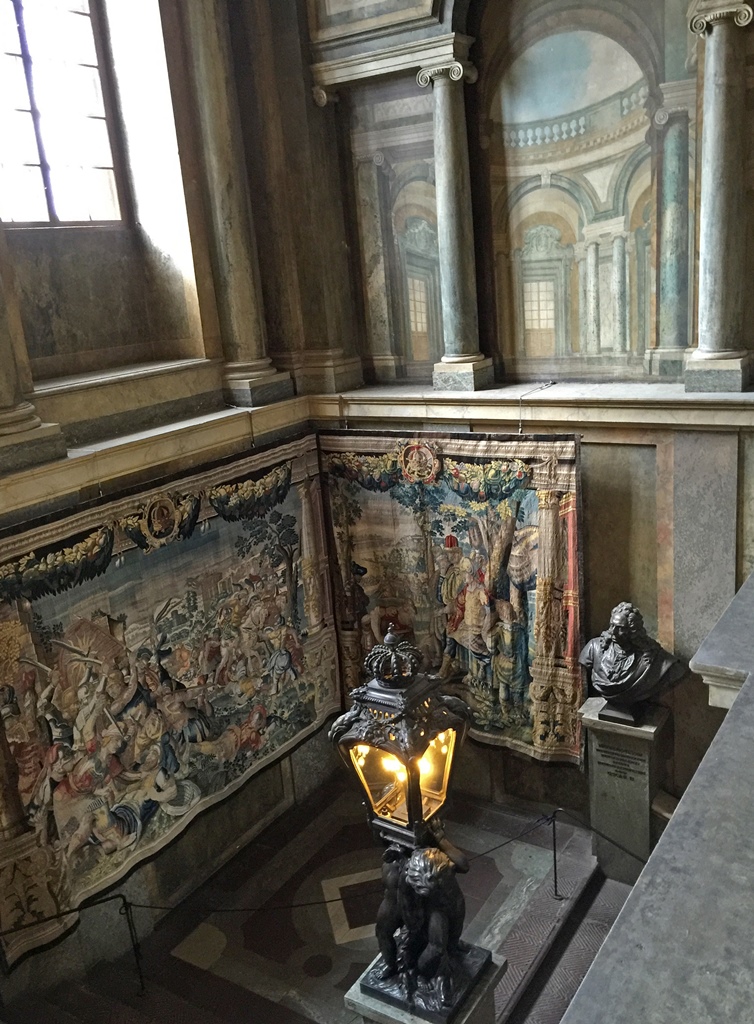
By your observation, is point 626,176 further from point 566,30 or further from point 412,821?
point 412,821

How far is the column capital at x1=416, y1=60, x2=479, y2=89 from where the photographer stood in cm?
678

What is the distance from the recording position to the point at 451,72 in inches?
268

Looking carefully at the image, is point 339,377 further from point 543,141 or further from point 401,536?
point 543,141

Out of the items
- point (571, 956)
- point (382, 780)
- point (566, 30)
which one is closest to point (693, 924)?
point (382, 780)

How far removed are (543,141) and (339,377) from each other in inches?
99.8

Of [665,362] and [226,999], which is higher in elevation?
[665,362]

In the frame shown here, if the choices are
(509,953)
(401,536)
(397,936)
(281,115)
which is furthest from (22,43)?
(509,953)

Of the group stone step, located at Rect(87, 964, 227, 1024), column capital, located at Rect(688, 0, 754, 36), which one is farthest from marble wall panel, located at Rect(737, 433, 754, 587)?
stone step, located at Rect(87, 964, 227, 1024)

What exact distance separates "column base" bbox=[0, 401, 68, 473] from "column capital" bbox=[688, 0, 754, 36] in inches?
196

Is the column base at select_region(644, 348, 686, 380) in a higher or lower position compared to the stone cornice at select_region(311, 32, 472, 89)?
lower

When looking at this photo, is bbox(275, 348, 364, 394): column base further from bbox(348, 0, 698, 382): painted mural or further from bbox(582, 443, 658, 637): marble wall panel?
bbox(582, 443, 658, 637): marble wall panel

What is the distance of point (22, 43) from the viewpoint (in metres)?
6.29

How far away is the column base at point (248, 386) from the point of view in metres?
7.39

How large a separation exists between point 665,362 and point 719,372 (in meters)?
0.61
